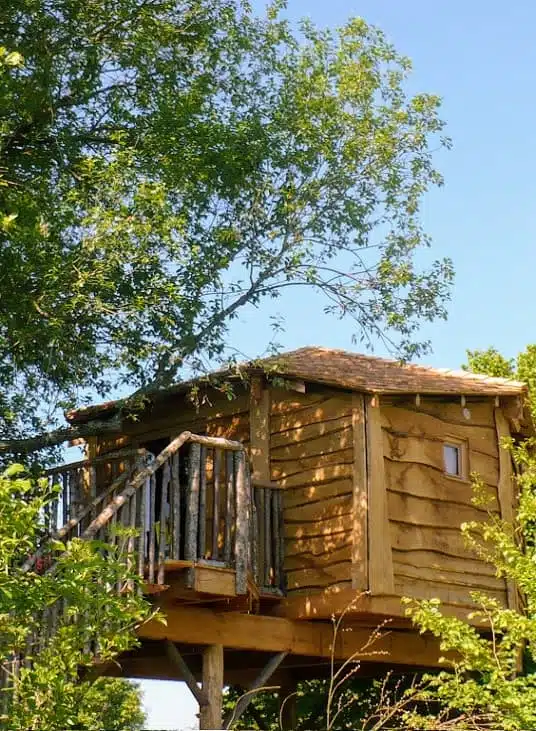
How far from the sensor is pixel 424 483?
14680 millimetres

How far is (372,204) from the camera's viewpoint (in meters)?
15.4

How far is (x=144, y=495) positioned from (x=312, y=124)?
5.98 m

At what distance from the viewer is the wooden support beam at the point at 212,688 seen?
1274 centimetres

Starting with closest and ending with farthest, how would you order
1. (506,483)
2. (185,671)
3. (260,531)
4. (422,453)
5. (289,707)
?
(185,671) < (260,531) < (422,453) < (506,483) < (289,707)

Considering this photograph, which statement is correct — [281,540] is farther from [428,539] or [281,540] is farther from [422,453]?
[422,453]

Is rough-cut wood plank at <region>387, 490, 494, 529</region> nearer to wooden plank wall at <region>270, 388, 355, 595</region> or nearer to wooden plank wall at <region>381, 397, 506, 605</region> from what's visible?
wooden plank wall at <region>381, 397, 506, 605</region>

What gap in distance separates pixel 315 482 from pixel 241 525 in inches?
88.0

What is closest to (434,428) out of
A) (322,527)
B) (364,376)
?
(364,376)

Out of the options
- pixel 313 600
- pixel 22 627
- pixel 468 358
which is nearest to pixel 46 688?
pixel 22 627

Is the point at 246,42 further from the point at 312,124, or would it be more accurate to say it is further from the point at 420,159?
the point at 420,159

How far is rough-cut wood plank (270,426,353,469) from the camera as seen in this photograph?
14.3 metres

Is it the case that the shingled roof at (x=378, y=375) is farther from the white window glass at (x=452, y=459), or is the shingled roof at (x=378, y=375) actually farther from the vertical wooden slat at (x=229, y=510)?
the vertical wooden slat at (x=229, y=510)

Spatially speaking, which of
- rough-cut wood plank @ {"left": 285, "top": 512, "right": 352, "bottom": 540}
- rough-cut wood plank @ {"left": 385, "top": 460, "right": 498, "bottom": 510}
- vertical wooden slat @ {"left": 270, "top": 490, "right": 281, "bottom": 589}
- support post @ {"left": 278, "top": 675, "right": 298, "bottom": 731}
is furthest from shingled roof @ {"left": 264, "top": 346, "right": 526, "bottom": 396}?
support post @ {"left": 278, "top": 675, "right": 298, "bottom": 731}

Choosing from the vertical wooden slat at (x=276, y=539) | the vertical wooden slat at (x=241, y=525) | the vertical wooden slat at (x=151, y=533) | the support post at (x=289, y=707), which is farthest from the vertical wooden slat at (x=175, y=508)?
the support post at (x=289, y=707)
